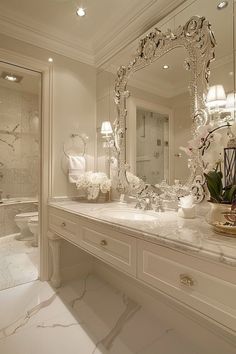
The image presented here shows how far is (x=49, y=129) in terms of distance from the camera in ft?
7.36

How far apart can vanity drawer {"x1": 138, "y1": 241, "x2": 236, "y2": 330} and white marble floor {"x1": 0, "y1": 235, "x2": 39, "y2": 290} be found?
1.76 metres

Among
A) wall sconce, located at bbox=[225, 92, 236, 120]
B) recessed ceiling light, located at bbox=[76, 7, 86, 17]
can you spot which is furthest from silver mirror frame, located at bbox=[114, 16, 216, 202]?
recessed ceiling light, located at bbox=[76, 7, 86, 17]

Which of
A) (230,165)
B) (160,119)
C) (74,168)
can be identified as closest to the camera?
(230,165)

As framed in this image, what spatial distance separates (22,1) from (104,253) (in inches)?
83.3

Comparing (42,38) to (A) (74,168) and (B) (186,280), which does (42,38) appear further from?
(B) (186,280)

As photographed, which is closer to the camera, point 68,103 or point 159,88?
point 159,88

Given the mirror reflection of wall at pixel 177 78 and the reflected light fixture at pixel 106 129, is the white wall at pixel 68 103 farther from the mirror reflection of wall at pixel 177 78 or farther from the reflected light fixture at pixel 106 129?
the mirror reflection of wall at pixel 177 78

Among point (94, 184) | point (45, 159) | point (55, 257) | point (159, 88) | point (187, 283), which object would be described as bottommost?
point (55, 257)

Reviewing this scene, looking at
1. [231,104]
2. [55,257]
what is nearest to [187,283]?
[231,104]

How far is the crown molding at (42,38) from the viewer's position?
78.7 inches

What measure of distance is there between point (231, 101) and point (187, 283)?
108 centimetres

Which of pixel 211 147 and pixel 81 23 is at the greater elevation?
pixel 81 23

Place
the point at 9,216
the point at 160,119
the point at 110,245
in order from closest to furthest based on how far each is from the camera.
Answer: the point at 110,245
the point at 160,119
the point at 9,216

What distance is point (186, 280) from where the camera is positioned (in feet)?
2.89
